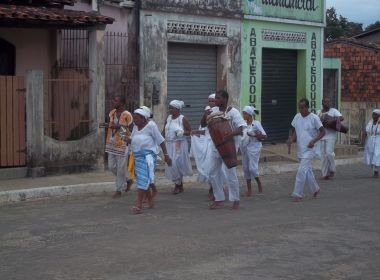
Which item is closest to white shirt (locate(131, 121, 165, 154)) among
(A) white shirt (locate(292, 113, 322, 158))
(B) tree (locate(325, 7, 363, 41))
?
(A) white shirt (locate(292, 113, 322, 158))

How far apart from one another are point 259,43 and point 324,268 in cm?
1312

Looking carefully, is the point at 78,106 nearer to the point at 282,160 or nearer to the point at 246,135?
the point at 246,135

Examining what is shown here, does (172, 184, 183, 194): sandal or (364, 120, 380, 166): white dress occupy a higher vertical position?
(364, 120, 380, 166): white dress

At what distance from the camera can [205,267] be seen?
6969 millimetres

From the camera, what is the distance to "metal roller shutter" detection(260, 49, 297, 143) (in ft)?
66.5

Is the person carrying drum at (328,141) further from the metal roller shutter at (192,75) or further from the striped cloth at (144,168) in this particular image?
the striped cloth at (144,168)

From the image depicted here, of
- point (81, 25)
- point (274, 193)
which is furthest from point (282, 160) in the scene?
point (81, 25)

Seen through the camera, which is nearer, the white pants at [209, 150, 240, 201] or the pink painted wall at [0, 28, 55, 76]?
the white pants at [209, 150, 240, 201]

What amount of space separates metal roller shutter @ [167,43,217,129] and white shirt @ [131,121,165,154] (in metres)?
Answer: 7.08

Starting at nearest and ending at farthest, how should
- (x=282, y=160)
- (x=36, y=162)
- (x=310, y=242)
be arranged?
(x=310, y=242) → (x=36, y=162) → (x=282, y=160)

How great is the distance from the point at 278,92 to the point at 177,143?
9.06 meters

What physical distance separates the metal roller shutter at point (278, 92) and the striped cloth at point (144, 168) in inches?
400

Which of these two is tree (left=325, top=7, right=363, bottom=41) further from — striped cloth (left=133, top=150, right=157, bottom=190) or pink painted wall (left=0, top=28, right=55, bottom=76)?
striped cloth (left=133, top=150, right=157, bottom=190)

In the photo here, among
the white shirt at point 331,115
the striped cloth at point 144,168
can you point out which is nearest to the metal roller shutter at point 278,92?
the white shirt at point 331,115
